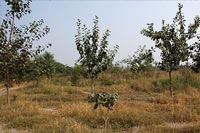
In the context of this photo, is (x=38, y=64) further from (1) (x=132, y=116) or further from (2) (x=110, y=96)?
(2) (x=110, y=96)

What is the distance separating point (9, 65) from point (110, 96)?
757cm

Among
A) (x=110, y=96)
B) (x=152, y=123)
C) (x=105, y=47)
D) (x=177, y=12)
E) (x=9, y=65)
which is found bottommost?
(x=152, y=123)

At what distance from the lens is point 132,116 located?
11.5 meters

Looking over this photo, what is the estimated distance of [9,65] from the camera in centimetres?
1480

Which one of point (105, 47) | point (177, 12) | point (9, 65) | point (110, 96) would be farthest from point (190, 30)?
point (110, 96)

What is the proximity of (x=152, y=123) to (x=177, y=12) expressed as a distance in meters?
8.61

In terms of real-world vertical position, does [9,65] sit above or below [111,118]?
above

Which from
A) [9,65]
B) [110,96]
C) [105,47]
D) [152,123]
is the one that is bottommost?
[152,123]

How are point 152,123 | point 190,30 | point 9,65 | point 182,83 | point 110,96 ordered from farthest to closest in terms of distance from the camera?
point 182,83, point 190,30, point 9,65, point 152,123, point 110,96

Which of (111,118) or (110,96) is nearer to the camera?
(110,96)

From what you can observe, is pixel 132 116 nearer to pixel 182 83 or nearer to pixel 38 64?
pixel 38 64

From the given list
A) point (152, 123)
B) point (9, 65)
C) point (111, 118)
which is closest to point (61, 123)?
point (111, 118)

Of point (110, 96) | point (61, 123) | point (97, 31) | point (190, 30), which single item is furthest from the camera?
point (97, 31)

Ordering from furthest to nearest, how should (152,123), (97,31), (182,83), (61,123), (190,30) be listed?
1. (182,83)
2. (97,31)
3. (190,30)
4. (152,123)
5. (61,123)
